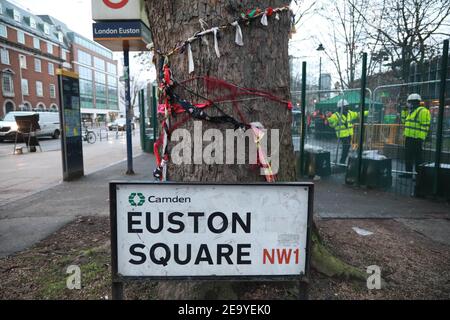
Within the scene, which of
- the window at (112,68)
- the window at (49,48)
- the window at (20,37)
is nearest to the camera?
the window at (20,37)

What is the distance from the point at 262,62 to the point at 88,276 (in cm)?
235

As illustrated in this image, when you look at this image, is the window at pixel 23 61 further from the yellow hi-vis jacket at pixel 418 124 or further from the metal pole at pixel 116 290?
the metal pole at pixel 116 290

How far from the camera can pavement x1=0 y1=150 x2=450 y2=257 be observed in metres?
3.98

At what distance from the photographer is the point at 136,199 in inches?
71.6

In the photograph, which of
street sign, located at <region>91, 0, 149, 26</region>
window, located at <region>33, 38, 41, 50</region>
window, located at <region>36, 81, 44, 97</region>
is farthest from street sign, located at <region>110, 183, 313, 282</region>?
window, located at <region>33, 38, 41, 50</region>

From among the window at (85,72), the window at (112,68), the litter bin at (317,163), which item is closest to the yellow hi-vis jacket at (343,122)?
the litter bin at (317,163)

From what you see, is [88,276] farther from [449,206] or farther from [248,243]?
[449,206]

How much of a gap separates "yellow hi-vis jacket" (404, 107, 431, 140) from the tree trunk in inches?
211

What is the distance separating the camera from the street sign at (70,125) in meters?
7.27

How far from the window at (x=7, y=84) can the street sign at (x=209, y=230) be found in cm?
4558

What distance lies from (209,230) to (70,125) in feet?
22.7

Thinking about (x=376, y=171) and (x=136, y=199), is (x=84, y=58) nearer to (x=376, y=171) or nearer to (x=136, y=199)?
(x=376, y=171)

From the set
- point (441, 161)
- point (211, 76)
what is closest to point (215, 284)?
point (211, 76)

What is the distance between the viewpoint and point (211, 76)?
6.85 ft
